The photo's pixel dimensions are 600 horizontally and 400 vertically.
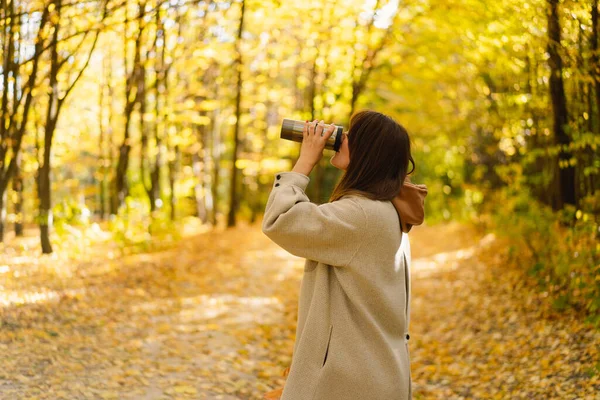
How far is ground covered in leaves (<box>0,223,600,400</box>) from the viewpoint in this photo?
479 centimetres

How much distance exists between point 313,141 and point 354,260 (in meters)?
0.49

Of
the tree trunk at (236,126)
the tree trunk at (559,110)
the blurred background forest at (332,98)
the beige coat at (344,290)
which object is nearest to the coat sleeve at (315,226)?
the beige coat at (344,290)

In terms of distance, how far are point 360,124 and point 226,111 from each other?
1738cm

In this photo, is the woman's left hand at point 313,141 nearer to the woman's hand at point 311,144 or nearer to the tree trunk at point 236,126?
the woman's hand at point 311,144

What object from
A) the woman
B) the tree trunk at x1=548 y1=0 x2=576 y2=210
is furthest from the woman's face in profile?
the tree trunk at x1=548 y1=0 x2=576 y2=210

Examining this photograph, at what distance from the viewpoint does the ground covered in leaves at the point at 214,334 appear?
4.79 metres

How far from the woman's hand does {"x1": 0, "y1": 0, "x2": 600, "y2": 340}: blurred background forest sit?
138 inches

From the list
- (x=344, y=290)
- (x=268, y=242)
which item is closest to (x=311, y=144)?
(x=344, y=290)

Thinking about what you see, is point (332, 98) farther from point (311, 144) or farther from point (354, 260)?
point (354, 260)

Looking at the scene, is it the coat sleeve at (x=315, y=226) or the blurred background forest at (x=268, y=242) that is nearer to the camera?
the coat sleeve at (x=315, y=226)

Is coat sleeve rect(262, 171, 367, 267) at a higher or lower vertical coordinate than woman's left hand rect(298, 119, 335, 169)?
lower

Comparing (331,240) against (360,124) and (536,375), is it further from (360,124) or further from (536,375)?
(536,375)

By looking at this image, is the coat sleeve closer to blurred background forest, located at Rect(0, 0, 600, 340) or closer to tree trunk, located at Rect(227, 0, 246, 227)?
blurred background forest, located at Rect(0, 0, 600, 340)

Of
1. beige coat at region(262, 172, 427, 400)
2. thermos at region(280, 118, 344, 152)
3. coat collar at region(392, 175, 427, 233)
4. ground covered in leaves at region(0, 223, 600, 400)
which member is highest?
thermos at region(280, 118, 344, 152)
